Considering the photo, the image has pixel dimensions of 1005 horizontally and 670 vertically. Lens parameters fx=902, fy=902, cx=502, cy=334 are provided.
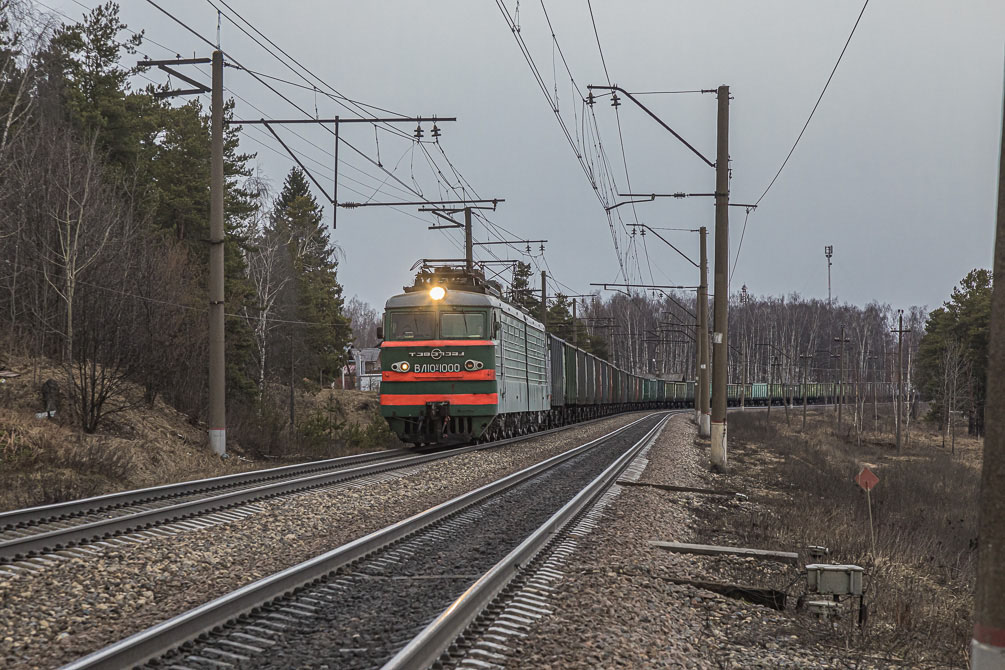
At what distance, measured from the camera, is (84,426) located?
52.4 feet

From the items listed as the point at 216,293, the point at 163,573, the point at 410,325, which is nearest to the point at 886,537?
the point at 163,573

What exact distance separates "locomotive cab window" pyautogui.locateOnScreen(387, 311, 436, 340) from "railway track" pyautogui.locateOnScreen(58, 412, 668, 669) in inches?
368

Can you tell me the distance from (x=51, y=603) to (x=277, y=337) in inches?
1642

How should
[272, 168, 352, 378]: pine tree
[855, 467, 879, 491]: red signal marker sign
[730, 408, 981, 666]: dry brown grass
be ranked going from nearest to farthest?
[730, 408, 981, 666]: dry brown grass → [855, 467, 879, 491]: red signal marker sign → [272, 168, 352, 378]: pine tree

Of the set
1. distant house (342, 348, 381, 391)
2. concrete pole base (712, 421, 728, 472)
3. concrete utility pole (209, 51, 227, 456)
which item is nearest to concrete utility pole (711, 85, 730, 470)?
concrete pole base (712, 421, 728, 472)

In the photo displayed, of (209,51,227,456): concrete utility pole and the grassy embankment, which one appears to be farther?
(209,51,227,456): concrete utility pole

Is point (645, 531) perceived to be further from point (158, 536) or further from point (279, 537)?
point (158, 536)

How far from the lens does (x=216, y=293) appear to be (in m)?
16.8

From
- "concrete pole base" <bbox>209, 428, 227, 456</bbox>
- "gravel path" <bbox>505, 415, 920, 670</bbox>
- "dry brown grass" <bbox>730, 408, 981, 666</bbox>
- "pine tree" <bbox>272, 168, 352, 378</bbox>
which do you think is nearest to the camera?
"gravel path" <bbox>505, 415, 920, 670</bbox>

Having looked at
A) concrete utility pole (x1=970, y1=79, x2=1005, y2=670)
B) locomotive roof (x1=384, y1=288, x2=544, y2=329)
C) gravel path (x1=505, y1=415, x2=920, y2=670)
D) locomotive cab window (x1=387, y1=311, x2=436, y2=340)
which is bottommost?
gravel path (x1=505, y1=415, x2=920, y2=670)

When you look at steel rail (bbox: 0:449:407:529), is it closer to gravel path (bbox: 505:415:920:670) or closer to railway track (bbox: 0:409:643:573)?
railway track (bbox: 0:409:643:573)

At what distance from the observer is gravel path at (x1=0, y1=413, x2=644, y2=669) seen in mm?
5457

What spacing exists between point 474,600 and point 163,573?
286 cm

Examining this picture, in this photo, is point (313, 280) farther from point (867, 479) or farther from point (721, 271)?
point (867, 479)
